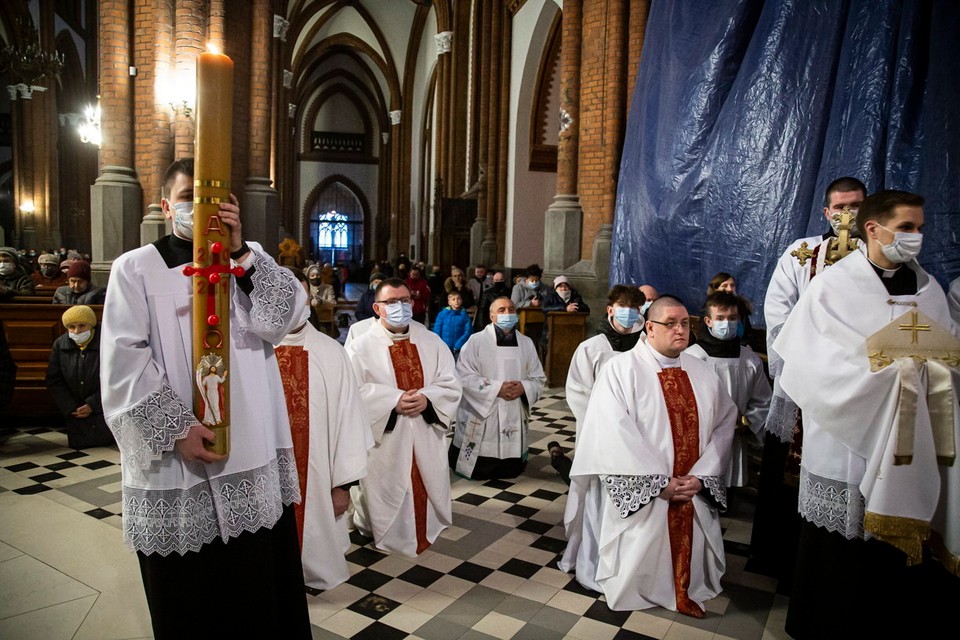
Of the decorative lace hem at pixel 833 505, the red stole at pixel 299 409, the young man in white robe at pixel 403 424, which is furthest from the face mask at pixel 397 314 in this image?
the decorative lace hem at pixel 833 505

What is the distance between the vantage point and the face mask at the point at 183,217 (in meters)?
2.30

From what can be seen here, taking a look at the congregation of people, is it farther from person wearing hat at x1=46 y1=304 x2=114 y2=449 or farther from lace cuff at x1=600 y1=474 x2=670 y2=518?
person wearing hat at x1=46 y1=304 x2=114 y2=449

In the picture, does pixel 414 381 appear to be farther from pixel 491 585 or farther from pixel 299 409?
pixel 491 585

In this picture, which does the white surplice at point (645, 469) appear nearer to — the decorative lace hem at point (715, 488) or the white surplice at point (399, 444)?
the decorative lace hem at point (715, 488)

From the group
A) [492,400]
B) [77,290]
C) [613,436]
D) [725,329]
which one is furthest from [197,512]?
[77,290]

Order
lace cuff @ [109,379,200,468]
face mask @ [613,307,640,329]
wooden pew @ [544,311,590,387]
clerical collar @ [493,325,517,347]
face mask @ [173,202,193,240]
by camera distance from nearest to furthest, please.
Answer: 1. lace cuff @ [109,379,200,468]
2. face mask @ [173,202,193,240]
3. face mask @ [613,307,640,329]
4. clerical collar @ [493,325,517,347]
5. wooden pew @ [544,311,590,387]

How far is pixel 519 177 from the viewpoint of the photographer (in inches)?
651

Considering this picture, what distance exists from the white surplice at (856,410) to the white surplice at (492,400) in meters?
3.15

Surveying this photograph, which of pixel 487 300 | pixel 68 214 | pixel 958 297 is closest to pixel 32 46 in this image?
Result: pixel 68 214

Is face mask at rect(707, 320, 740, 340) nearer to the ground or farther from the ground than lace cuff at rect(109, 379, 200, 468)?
farther from the ground

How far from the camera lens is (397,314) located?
4.68 meters

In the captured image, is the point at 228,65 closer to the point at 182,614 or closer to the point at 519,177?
the point at 182,614

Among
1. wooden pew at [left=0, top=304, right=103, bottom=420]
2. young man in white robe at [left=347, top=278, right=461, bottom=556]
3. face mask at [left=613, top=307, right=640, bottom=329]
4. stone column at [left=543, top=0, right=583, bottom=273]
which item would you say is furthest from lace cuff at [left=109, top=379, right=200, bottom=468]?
stone column at [left=543, top=0, right=583, bottom=273]

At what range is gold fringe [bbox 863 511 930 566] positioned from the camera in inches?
112
